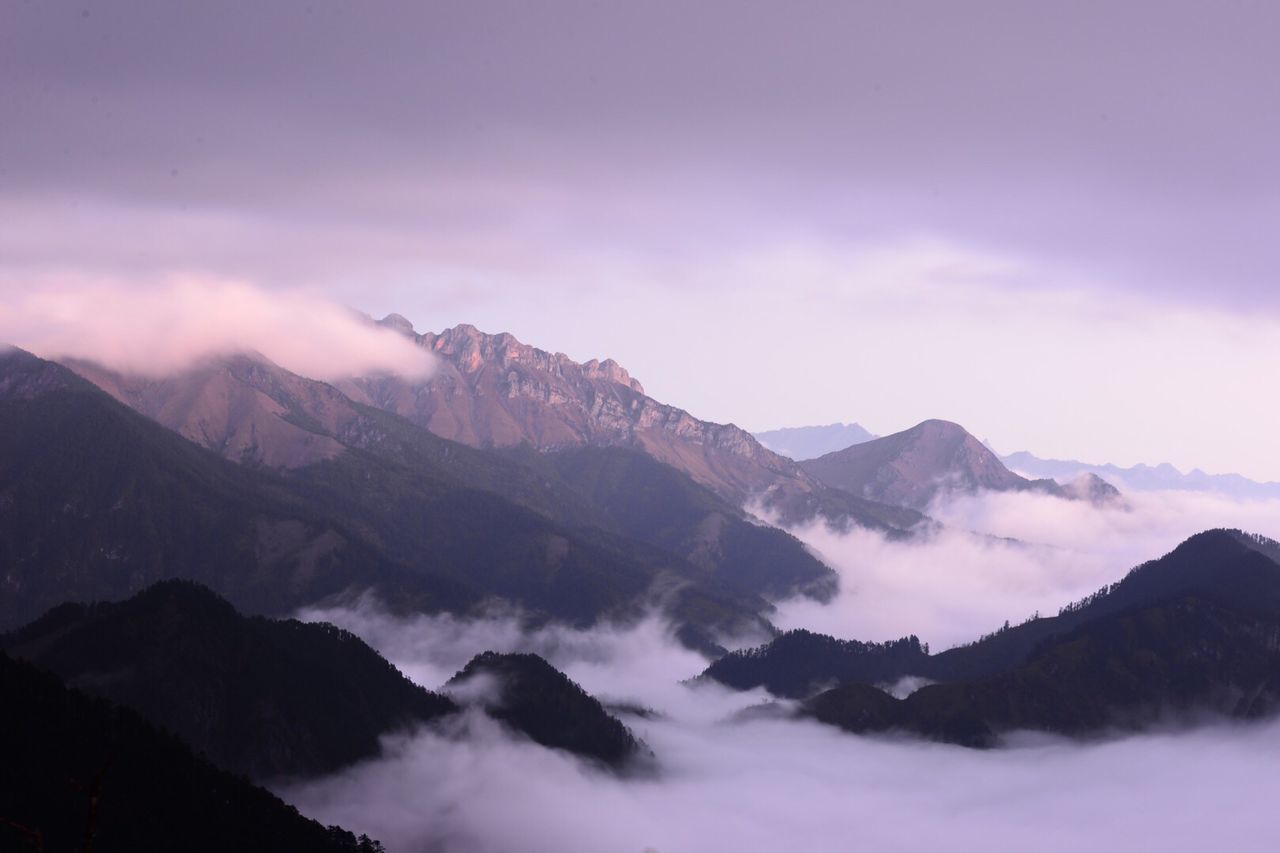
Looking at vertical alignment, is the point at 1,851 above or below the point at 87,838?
below

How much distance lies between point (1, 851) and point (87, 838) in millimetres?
158044

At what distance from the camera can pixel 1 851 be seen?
175625mm

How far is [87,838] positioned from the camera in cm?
4169

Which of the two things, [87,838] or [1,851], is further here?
[1,851]
